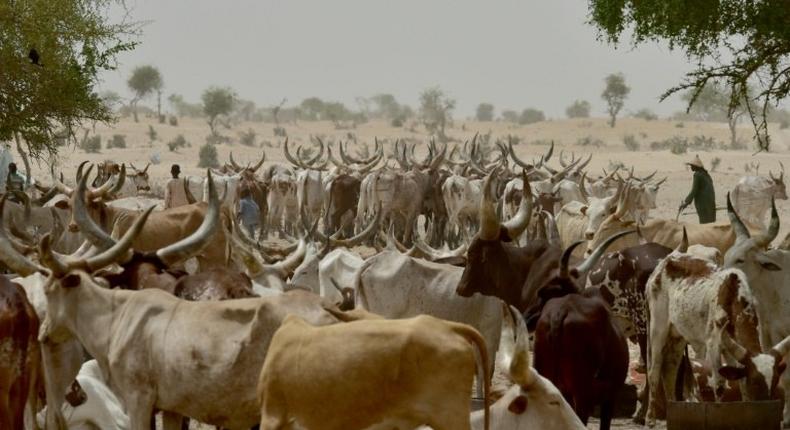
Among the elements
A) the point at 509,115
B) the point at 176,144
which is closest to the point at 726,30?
the point at 176,144

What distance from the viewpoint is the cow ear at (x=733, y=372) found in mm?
10719

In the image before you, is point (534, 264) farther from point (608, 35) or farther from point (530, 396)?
point (608, 35)

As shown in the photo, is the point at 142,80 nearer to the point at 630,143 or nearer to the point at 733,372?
the point at 630,143

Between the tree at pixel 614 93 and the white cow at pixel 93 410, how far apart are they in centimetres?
9238

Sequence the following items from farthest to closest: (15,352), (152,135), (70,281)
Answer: (152,135) < (70,281) < (15,352)

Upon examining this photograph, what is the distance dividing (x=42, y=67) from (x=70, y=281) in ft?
45.4

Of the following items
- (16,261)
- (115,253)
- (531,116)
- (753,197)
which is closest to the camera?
(115,253)

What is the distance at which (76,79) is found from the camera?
2359cm

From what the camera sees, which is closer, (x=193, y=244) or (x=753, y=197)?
(x=193, y=244)

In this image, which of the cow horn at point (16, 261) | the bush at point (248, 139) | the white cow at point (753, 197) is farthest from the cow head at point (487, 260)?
the bush at point (248, 139)

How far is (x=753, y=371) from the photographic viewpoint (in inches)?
428

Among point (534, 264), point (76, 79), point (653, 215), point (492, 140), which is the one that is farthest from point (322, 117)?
point (534, 264)

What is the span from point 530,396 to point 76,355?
356 cm

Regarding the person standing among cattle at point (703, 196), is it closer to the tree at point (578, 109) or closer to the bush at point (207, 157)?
the bush at point (207, 157)
